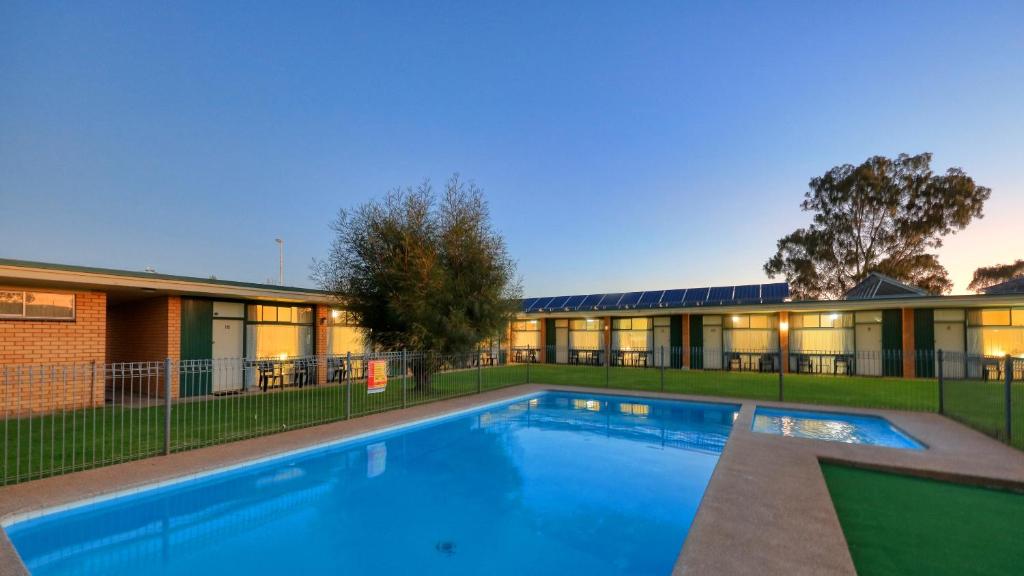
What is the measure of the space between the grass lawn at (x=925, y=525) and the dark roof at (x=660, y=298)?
1515 cm

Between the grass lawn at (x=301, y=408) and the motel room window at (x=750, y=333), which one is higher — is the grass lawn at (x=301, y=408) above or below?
below

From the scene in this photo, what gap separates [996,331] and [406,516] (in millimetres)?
20439

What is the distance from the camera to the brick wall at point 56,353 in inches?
360

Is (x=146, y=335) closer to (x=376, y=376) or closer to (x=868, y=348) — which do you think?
(x=376, y=376)

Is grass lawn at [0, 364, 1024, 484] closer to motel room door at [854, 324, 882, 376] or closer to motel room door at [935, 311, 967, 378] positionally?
motel room door at [854, 324, 882, 376]

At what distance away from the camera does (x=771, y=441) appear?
7285mm

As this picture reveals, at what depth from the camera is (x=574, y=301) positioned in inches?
1001

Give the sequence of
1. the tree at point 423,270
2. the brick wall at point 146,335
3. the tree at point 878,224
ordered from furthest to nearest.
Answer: the tree at point 878,224 → the brick wall at point 146,335 → the tree at point 423,270

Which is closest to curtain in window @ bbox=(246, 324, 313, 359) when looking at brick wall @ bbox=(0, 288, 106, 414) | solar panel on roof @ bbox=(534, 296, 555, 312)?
brick wall @ bbox=(0, 288, 106, 414)

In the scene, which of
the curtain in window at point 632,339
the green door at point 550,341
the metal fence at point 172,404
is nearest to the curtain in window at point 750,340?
the curtain in window at point 632,339

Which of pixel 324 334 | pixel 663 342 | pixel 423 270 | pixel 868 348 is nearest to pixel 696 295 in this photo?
pixel 663 342

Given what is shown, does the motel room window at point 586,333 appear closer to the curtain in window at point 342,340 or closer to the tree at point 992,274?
the curtain in window at point 342,340

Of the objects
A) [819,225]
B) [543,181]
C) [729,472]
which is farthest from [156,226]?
[819,225]

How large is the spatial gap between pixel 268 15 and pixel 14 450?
13133 millimetres
